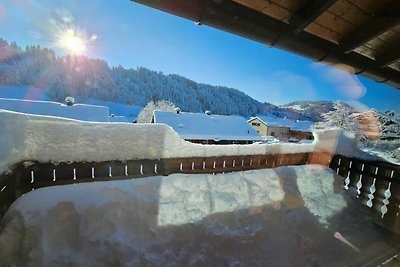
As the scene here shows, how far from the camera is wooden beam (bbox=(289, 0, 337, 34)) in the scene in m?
1.75

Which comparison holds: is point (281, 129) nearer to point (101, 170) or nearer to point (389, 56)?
point (389, 56)

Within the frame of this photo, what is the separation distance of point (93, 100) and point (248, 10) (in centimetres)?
8303

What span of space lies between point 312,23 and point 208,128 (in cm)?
1948

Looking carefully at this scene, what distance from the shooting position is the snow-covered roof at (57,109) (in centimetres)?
1217

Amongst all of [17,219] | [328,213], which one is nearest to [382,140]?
[328,213]

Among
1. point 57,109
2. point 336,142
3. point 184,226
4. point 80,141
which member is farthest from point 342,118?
point 80,141

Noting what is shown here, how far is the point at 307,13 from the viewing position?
6.15 ft

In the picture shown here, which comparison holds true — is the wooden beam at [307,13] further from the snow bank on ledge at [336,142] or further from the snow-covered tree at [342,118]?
the snow-covered tree at [342,118]

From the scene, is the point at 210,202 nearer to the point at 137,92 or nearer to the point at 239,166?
the point at 239,166

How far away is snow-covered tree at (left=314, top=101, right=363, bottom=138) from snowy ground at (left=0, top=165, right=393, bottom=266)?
24.5 metres

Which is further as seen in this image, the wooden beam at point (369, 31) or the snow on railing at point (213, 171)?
the snow on railing at point (213, 171)

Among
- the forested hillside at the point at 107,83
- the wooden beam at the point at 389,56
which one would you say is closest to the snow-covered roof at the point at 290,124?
the wooden beam at the point at 389,56

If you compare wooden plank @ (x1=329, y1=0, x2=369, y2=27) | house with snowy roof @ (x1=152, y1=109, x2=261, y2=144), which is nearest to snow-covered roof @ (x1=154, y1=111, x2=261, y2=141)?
house with snowy roof @ (x1=152, y1=109, x2=261, y2=144)

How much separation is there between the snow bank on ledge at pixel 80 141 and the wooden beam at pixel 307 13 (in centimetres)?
199
